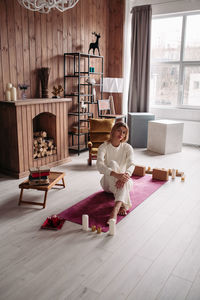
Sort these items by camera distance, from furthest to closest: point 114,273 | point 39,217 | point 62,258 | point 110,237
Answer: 1. point 39,217
2. point 110,237
3. point 62,258
4. point 114,273

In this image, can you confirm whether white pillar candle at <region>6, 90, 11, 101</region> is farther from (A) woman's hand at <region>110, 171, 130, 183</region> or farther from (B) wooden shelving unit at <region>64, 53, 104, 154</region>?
(A) woman's hand at <region>110, 171, 130, 183</region>

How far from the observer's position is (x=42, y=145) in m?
4.23

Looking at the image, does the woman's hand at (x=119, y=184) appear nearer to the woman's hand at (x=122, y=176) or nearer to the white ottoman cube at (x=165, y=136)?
the woman's hand at (x=122, y=176)

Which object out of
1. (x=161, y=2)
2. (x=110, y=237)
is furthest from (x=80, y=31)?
(x=110, y=237)

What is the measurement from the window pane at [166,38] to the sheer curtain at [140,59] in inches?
14.1

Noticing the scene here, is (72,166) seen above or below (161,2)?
below

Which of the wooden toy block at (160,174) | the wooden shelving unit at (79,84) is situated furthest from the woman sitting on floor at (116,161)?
the wooden shelving unit at (79,84)

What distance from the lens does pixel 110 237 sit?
239 cm

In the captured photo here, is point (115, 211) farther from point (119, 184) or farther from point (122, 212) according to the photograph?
point (119, 184)

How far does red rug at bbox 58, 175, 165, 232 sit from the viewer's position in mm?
2689

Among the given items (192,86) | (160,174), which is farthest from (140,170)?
(192,86)

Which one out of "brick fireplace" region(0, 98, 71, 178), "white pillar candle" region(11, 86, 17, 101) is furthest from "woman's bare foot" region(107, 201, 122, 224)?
"white pillar candle" region(11, 86, 17, 101)

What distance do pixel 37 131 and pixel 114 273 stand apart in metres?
Answer: 3.10

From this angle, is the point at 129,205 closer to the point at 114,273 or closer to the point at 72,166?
the point at 114,273
